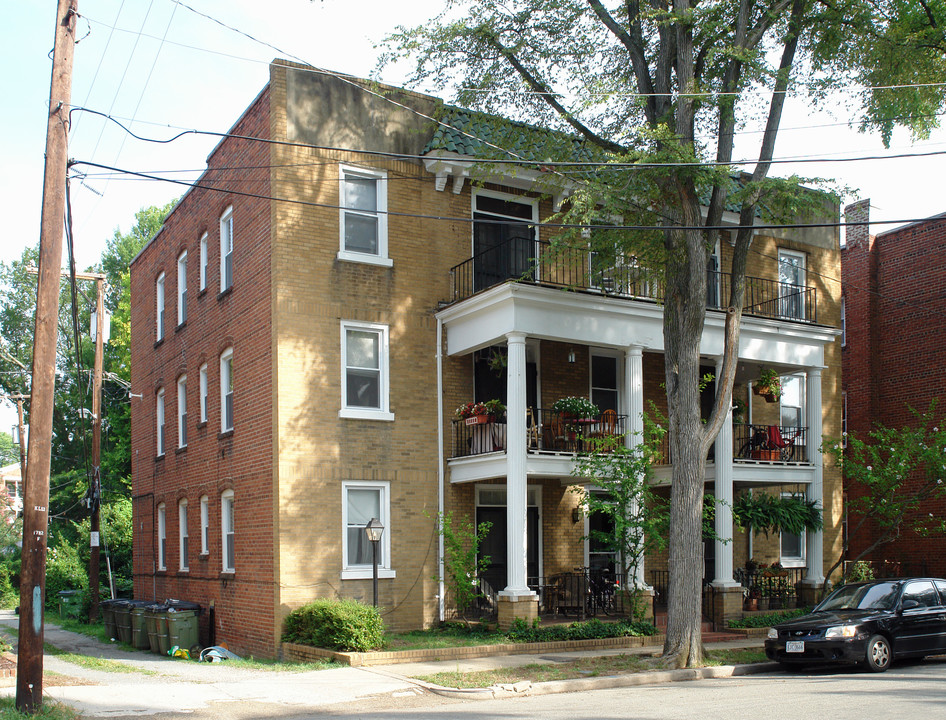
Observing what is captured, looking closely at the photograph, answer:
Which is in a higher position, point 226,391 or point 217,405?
point 226,391

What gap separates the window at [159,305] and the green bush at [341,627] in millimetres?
12451

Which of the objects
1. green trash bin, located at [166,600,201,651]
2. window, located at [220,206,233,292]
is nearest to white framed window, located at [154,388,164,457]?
window, located at [220,206,233,292]

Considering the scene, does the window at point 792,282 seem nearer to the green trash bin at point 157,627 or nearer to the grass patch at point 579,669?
the grass patch at point 579,669

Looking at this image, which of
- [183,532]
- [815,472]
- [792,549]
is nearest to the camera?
[815,472]

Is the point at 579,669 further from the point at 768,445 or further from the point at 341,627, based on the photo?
the point at 768,445

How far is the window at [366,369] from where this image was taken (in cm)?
1875

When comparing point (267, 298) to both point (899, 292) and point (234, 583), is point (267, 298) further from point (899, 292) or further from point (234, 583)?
point (899, 292)

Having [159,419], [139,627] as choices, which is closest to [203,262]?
[159,419]

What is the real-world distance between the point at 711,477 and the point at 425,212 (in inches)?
344

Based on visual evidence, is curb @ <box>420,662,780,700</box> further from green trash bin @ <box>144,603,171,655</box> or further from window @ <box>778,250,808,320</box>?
window @ <box>778,250,808,320</box>

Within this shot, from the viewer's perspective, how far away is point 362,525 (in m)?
18.5

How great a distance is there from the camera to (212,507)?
839 inches

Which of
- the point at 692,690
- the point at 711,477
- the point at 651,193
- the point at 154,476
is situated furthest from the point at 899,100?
the point at 154,476

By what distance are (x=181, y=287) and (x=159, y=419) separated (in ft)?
13.3
